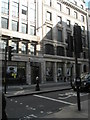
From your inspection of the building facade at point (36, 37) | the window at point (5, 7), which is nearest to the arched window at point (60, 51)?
the building facade at point (36, 37)

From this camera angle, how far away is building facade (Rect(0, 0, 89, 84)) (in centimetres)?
2695

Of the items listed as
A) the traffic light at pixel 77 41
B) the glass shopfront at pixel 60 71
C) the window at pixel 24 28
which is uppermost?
the window at pixel 24 28

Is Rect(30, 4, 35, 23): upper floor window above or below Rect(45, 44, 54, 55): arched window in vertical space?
above

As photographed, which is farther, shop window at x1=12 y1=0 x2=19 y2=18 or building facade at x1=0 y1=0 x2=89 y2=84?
shop window at x1=12 y1=0 x2=19 y2=18

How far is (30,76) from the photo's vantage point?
29.0 metres

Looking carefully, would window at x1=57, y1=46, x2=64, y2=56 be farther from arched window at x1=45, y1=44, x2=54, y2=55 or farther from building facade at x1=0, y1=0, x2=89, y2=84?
arched window at x1=45, y1=44, x2=54, y2=55

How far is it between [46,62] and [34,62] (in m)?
3.23

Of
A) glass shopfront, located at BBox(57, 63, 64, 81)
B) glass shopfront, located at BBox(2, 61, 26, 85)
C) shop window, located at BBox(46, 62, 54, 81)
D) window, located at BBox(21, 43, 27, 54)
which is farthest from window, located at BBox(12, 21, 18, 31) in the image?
glass shopfront, located at BBox(57, 63, 64, 81)

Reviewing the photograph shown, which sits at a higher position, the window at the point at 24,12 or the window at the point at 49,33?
the window at the point at 24,12

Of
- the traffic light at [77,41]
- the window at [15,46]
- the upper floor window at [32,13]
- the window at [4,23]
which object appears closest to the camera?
the traffic light at [77,41]

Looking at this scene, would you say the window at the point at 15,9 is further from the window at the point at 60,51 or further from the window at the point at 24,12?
the window at the point at 60,51

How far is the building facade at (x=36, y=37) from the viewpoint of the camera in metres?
27.0

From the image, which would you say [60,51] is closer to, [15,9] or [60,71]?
[60,71]

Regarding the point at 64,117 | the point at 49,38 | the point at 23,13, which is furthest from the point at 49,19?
the point at 64,117
